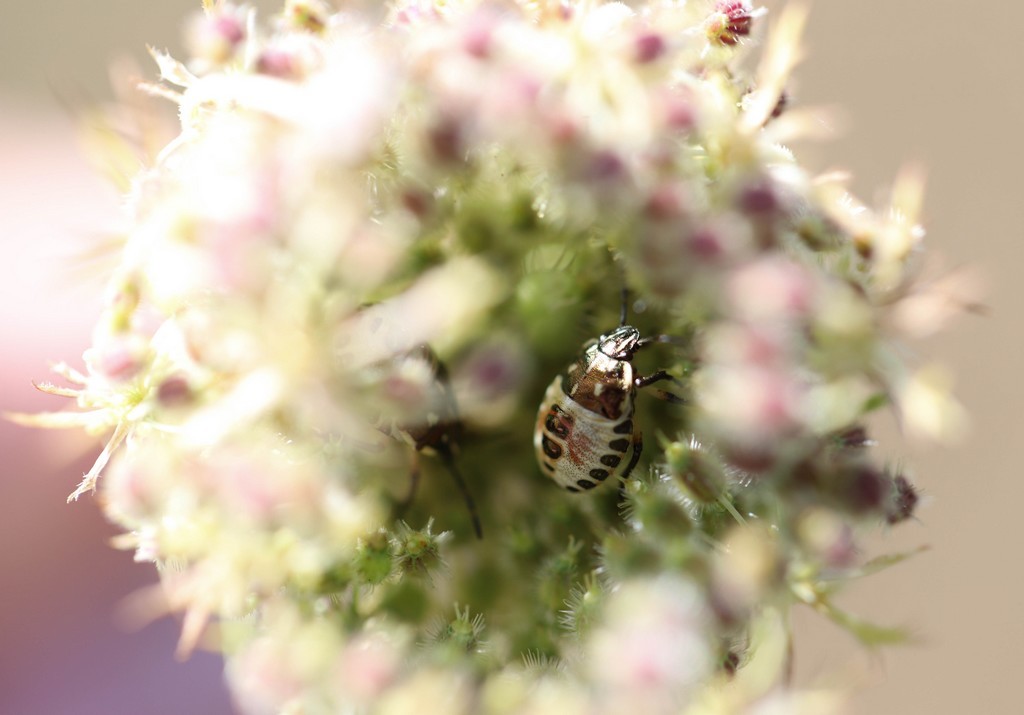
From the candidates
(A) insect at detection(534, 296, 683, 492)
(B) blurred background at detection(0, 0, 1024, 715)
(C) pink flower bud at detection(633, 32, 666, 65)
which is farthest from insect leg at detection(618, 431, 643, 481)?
(B) blurred background at detection(0, 0, 1024, 715)

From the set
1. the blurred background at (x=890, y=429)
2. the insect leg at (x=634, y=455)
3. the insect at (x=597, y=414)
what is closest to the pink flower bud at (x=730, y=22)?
the insect at (x=597, y=414)

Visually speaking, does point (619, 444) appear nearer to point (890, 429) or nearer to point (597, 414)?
point (597, 414)

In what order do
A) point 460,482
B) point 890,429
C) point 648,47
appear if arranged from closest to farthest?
point 648,47 < point 460,482 < point 890,429

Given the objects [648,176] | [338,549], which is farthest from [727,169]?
[338,549]

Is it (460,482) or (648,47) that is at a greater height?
(648,47)

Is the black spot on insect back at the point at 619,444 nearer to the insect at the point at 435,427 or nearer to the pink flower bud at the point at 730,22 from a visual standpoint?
the insect at the point at 435,427

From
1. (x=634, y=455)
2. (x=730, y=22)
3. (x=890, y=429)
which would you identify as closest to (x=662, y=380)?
(x=634, y=455)
